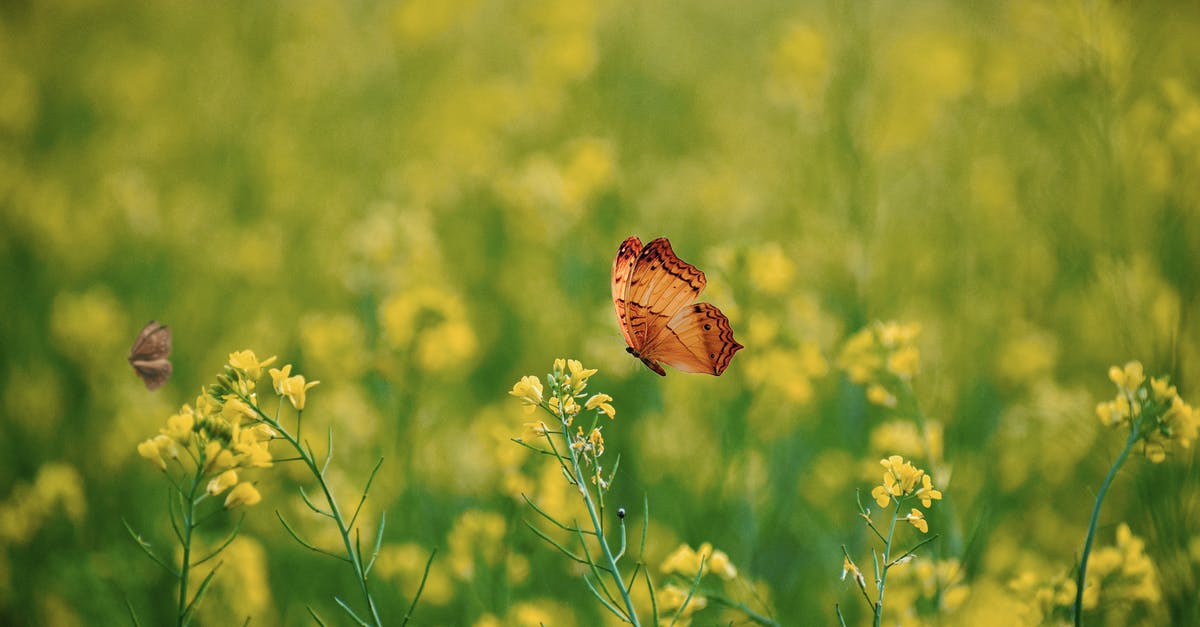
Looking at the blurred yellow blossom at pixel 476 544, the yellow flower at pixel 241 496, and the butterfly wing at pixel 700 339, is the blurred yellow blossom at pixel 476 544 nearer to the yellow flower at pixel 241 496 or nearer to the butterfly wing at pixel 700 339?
the yellow flower at pixel 241 496

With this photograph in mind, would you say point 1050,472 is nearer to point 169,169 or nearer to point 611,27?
point 611,27

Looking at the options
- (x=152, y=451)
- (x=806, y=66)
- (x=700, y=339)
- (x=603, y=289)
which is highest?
(x=806, y=66)

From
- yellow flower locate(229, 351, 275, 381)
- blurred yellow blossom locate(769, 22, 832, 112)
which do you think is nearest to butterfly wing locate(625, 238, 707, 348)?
yellow flower locate(229, 351, 275, 381)

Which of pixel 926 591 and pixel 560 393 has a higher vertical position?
pixel 926 591

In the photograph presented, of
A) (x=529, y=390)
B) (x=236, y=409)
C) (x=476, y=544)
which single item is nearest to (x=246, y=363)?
(x=236, y=409)

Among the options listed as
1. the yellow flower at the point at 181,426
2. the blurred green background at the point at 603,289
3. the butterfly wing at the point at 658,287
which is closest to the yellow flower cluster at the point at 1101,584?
the blurred green background at the point at 603,289

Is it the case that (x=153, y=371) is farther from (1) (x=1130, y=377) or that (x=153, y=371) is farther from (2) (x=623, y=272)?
(1) (x=1130, y=377)

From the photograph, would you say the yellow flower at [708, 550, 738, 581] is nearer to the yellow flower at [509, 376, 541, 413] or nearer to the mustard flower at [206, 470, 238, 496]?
the yellow flower at [509, 376, 541, 413]
